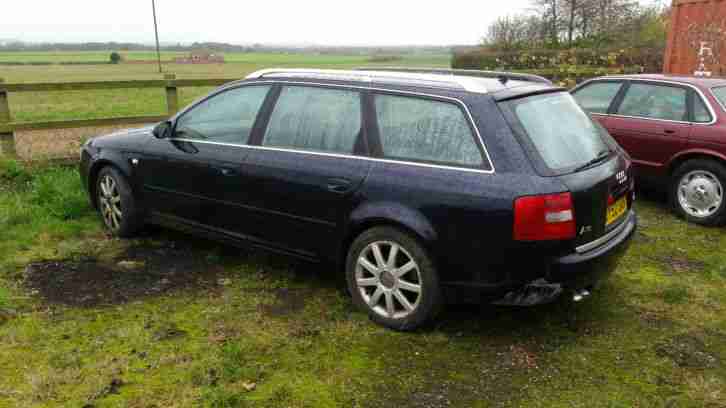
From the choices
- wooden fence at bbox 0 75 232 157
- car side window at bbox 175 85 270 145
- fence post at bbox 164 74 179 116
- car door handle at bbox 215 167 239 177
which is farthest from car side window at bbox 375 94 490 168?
fence post at bbox 164 74 179 116

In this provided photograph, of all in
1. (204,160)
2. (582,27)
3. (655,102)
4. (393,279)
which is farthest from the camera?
(582,27)

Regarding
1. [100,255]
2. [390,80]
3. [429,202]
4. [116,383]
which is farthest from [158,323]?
[390,80]

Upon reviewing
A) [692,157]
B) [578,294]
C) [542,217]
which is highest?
[542,217]

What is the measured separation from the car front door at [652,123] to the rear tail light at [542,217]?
12.6ft

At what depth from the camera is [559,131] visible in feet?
12.6

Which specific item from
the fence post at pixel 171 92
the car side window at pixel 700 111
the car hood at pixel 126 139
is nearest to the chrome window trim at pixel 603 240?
the car side window at pixel 700 111

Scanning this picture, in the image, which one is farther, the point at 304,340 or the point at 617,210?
the point at 617,210

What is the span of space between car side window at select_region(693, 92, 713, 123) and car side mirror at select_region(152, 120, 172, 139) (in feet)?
17.3

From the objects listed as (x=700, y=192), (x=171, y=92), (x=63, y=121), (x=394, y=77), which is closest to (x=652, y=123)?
(x=700, y=192)

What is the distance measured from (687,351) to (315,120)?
2810mm

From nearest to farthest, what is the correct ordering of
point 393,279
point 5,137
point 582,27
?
point 393,279 → point 5,137 → point 582,27

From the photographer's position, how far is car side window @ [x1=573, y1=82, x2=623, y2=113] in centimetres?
740

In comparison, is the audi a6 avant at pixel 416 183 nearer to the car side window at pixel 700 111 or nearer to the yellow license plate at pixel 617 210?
the yellow license plate at pixel 617 210

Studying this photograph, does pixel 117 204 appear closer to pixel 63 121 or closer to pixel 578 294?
pixel 63 121
